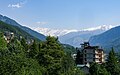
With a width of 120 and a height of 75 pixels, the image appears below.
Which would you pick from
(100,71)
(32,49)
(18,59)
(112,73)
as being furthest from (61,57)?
(18,59)

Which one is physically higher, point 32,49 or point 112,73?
point 32,49

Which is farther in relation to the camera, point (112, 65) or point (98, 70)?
point (112, 65)

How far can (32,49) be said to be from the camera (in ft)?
214

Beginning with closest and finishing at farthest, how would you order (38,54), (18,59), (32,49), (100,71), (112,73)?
1. (18,59)
2. (38,54)
3. (32,49)
4. (100,71)
5. (112,73)

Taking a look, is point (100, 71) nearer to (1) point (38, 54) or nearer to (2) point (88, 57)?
(1) point (38, 54)

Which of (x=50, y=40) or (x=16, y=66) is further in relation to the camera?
(x=50, y=40)

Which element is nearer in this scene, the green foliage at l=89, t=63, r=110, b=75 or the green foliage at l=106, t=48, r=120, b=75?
the green foliage at l=89, t=63, r=110, b=75

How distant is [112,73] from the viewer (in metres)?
76.1

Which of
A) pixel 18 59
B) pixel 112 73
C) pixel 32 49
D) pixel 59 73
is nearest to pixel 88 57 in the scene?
pixel 112 73

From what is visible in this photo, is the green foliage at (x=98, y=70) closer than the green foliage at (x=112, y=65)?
Yes

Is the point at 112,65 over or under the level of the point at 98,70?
over

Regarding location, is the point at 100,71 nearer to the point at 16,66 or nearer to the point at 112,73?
the point at 112,73

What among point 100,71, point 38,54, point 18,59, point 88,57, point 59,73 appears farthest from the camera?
point 88,57

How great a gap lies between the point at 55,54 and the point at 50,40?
2743 mm
